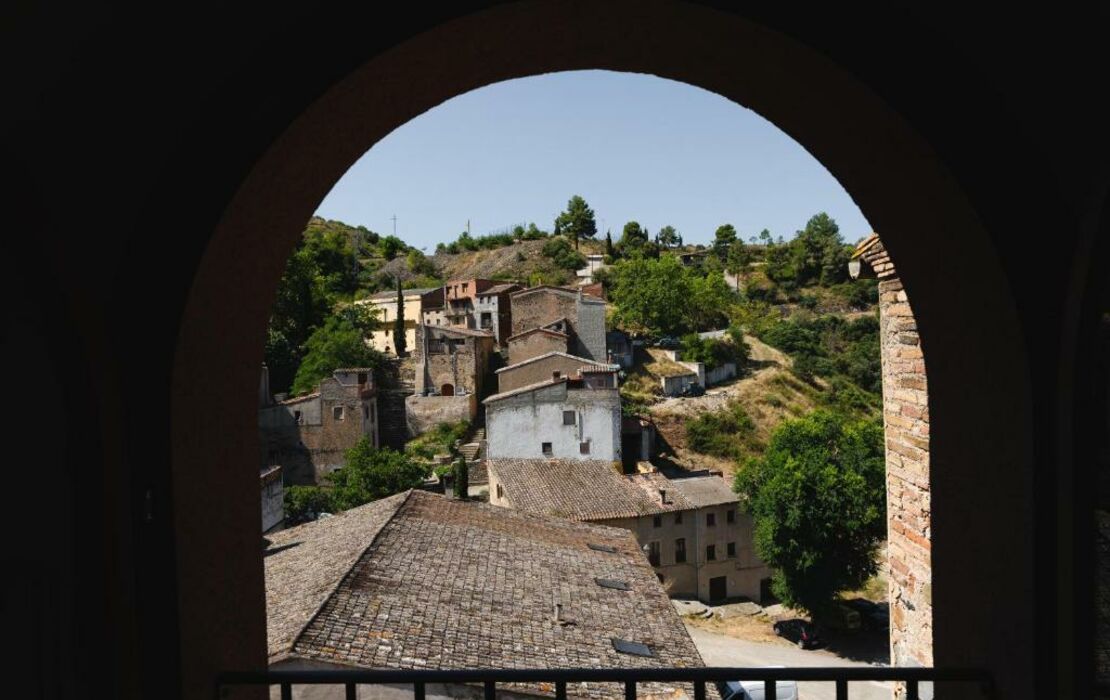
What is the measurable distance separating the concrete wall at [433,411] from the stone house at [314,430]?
11.2 feet

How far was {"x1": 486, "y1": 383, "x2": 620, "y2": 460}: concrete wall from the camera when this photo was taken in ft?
77.8

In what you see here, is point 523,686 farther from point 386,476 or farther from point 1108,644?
point 386,476

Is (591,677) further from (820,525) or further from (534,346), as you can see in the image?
(534,346)

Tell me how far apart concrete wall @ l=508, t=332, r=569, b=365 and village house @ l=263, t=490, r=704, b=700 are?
20767 mm

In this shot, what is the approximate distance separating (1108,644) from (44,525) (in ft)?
6.58

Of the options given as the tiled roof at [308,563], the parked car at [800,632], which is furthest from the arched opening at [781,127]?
the parked car at [800,632]

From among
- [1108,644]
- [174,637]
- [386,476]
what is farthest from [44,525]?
[386,476]

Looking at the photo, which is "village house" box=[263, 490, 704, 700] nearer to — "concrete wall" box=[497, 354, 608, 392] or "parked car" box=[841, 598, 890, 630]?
"parked car" box=[841, 598, 890, 630]

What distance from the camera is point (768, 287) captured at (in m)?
60.1

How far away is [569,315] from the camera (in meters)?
37.4

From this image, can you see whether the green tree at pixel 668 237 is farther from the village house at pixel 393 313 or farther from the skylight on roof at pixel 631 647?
the skylight on roof at pixel 631 647

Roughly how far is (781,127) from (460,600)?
8225 mm

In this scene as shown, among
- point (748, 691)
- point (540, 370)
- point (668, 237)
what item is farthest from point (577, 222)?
point (748, 691)

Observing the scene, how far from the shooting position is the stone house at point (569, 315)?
121 ft
